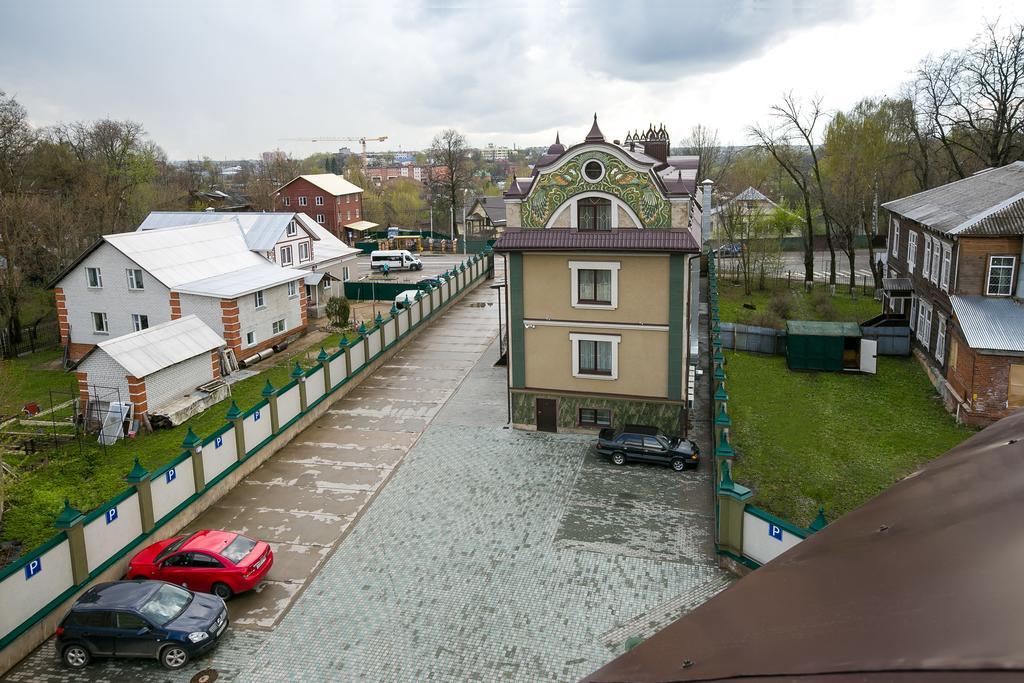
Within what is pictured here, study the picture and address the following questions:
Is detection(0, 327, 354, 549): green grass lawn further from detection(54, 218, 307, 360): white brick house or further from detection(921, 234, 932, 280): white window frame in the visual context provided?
detection(921, 234, 932, 280): white window frame

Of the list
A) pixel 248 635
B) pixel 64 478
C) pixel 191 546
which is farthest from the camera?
pixel 64 478

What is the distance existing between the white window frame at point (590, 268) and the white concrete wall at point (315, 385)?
9.68 m

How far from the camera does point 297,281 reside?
39.5 m

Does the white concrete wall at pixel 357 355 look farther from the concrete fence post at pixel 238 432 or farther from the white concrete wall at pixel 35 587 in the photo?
the white concrete wall at pixel 35 587

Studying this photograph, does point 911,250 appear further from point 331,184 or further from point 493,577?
point 331,184

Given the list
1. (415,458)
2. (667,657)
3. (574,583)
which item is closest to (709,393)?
(415,458)

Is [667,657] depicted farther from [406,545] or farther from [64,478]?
[64,478]

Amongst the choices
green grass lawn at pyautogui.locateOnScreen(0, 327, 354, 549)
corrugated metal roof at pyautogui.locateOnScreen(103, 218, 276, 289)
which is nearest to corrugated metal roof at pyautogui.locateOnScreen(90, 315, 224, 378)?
green grass lawn at pyautogui.locateOnScreen(0, 327, 354, 549)

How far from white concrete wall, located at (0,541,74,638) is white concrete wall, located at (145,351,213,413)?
13.1 meters

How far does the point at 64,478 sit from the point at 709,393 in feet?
75.0

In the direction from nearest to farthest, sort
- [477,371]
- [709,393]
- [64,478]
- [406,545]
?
1. [406,545]
2. [64,478]
3. [709,393]
4. [477,371]

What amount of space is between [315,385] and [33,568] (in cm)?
1307

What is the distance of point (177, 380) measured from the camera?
29062 millimetres

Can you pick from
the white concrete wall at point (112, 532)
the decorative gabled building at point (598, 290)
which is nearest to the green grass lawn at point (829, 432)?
the decorative gabled building at point (598, 290)
